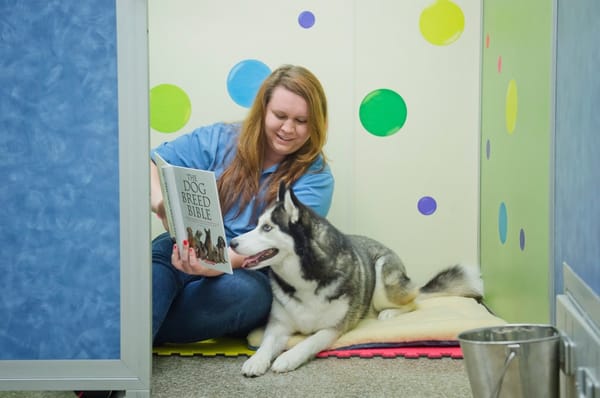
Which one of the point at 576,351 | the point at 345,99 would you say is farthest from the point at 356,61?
the point at 576,351

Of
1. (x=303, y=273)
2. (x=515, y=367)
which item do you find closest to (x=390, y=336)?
(x=303, y=273)

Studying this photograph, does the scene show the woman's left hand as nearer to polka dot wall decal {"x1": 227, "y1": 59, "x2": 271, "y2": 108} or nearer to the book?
the book

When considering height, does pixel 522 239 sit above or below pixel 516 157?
below

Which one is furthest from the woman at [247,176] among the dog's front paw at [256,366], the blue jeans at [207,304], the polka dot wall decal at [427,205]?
the polka dot wall decal at [427,205]

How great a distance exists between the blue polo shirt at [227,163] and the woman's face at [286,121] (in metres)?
0.09

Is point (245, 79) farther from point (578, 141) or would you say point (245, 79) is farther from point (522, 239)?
point (578, 141)

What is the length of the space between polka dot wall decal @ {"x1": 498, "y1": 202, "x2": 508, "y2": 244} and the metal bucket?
1086 millimetres

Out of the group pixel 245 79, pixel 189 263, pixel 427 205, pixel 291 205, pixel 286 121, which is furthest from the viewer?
pixel 427 205

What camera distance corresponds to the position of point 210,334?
2246 mm

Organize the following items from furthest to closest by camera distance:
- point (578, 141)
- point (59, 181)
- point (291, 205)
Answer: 1. point (291, 205)
2. point (59, 181)
3. point (578, 141)

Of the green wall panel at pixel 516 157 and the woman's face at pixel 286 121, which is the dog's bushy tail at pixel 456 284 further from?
the woman's face at pixel 286 121

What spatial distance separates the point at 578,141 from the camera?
125 cm

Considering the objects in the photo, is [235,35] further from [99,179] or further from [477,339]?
[477,339]

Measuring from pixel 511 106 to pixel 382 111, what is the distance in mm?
505
